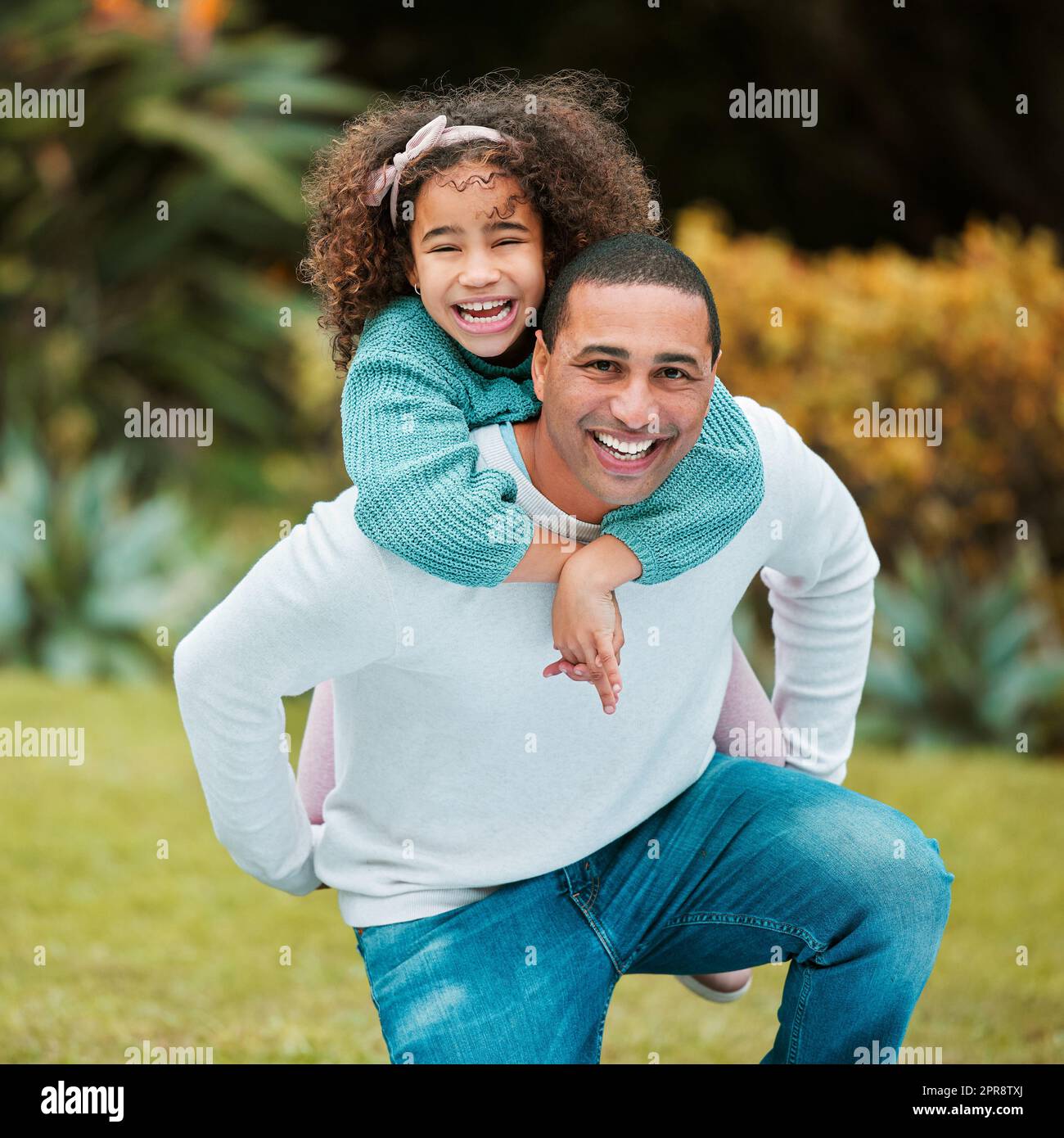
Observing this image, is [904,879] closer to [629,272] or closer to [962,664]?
[629,272]

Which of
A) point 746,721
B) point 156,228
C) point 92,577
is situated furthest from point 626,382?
point 156,228

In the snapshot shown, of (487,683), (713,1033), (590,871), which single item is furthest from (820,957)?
(713,1033)

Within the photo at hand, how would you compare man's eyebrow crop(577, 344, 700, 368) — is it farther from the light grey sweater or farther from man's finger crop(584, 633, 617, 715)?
man's finger crop(584, 633, 617, 715)

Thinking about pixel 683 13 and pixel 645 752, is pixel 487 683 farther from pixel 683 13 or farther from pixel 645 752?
pixel 683 13

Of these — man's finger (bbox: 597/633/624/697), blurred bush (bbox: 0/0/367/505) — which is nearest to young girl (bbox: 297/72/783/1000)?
man's finger (bbox: 597/633/624/697)

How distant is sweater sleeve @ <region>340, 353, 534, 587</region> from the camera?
2229mm

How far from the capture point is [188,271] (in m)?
9.41

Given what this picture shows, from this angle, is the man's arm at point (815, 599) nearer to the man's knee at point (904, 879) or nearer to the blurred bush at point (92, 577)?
the man's knee at point (904, 879)

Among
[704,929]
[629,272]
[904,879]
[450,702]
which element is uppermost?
[629,272]

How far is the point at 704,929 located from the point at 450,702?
622 millimetres

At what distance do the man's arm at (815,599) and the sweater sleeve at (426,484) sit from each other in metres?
0.51

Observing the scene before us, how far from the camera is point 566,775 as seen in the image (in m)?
2.55
